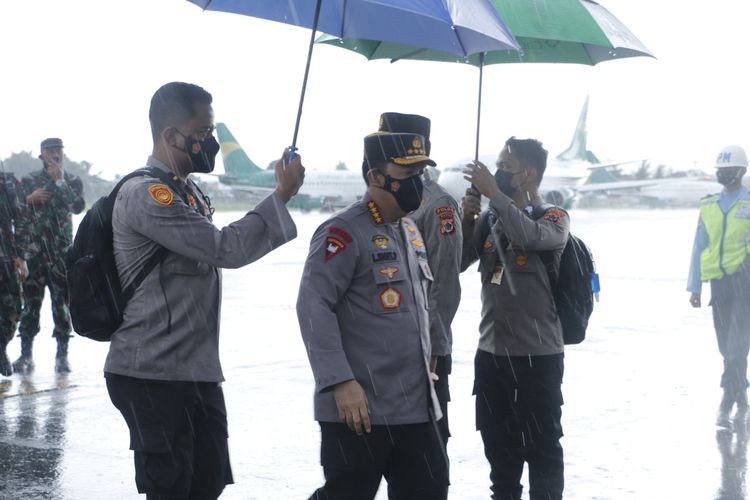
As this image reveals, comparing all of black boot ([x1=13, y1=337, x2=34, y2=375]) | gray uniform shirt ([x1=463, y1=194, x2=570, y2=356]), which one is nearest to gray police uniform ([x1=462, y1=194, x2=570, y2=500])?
gray uniform shirt ([x1=463, y1=194, x2=570, y2=356])

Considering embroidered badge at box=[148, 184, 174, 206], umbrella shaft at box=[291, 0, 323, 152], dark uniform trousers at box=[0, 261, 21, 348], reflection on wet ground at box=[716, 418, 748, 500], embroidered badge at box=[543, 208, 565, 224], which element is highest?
umbrella shaft at box=[291, 0, 323, 152]

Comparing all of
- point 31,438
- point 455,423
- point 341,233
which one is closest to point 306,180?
point 455,423

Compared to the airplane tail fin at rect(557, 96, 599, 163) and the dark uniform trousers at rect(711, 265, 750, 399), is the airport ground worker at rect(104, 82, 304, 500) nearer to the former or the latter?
the dark uniform trousers at rect(711, 265, 750, 399)

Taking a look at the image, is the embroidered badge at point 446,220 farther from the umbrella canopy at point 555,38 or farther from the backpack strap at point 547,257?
the umbrella canopy at point 555,38

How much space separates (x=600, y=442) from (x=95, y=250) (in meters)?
4.07

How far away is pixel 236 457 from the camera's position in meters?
5.98

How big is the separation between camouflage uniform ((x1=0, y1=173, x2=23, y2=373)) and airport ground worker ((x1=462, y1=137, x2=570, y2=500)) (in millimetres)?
5068

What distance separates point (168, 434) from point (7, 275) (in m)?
5.65

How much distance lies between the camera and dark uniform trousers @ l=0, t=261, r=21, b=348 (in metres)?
8.40

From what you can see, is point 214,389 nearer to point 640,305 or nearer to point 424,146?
point 424,146

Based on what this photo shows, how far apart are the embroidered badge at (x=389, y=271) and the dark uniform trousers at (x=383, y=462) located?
538mm

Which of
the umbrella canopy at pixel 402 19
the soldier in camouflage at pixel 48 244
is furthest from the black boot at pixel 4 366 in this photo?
the umbrella canopy at pixel 402 19

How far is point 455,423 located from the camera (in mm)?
6902

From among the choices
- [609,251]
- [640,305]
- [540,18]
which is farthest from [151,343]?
[609,251]
